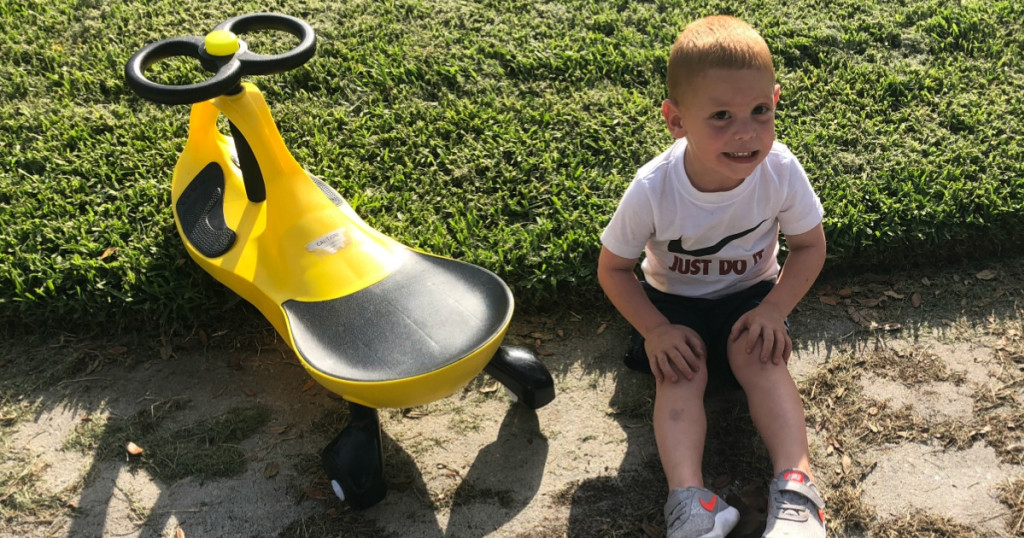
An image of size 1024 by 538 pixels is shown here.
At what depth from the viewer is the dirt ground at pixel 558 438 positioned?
2256mm

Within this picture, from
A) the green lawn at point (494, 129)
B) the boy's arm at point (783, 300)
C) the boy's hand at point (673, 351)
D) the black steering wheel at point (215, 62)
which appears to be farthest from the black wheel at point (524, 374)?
the black steering wheel at point (215, 62)

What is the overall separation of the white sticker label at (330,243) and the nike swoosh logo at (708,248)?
896 millimetres

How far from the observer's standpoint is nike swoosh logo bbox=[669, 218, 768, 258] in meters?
2.38

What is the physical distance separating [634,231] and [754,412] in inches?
21.6

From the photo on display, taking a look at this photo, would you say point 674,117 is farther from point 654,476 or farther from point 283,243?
point 283,243

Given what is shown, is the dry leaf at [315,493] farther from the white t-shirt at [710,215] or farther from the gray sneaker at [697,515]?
the white t-shirt at [710,215]

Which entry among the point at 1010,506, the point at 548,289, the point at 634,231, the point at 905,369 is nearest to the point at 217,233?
the point at 548,289

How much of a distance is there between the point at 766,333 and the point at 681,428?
12.8 inches

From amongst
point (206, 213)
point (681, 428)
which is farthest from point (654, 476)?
point (206, 213)

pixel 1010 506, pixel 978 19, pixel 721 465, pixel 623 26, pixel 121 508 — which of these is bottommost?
pixel 121 508

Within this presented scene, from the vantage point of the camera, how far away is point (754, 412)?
7.49 ft

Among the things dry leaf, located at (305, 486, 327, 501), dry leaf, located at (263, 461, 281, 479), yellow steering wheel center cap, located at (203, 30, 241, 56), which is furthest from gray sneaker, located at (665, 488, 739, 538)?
yellow steering wheel center cap, located at (203, 30, 241, 56)

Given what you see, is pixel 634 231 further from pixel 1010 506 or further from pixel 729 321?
pixel 1010 506

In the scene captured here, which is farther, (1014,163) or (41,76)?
(41,76)
